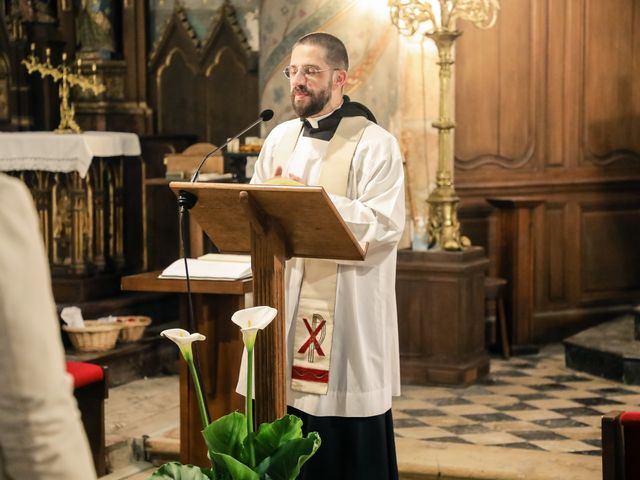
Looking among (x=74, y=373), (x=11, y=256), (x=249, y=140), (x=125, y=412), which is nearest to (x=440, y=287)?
(x=249, y=140)

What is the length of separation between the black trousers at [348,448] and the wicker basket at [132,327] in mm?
3306

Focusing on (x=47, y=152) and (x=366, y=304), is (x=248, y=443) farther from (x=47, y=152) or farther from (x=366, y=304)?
(x=47, y=152)

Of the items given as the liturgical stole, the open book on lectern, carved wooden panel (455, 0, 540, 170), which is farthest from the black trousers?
carved wooden panel (455, 0, 540, 170)

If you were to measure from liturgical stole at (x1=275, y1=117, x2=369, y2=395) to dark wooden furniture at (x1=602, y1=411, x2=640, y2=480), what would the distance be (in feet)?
3.25

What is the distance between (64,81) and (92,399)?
3.13 m

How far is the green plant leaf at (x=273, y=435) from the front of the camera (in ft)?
10.7

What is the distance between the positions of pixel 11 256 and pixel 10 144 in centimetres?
625

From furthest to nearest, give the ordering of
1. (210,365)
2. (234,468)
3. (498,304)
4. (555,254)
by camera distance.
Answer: (555,254) → (498,304) → (210,365) → (234,468)

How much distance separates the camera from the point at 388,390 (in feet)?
14.1

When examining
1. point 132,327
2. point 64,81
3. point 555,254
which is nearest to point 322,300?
point 132,327

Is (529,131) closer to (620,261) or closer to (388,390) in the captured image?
(620,261)

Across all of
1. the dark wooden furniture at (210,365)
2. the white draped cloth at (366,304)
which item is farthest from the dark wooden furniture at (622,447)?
the dark wooden furniture at (210,365)

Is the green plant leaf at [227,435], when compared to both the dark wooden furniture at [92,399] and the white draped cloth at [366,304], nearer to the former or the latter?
the white draped cloth at [366,304]

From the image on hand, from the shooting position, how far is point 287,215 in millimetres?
3584
